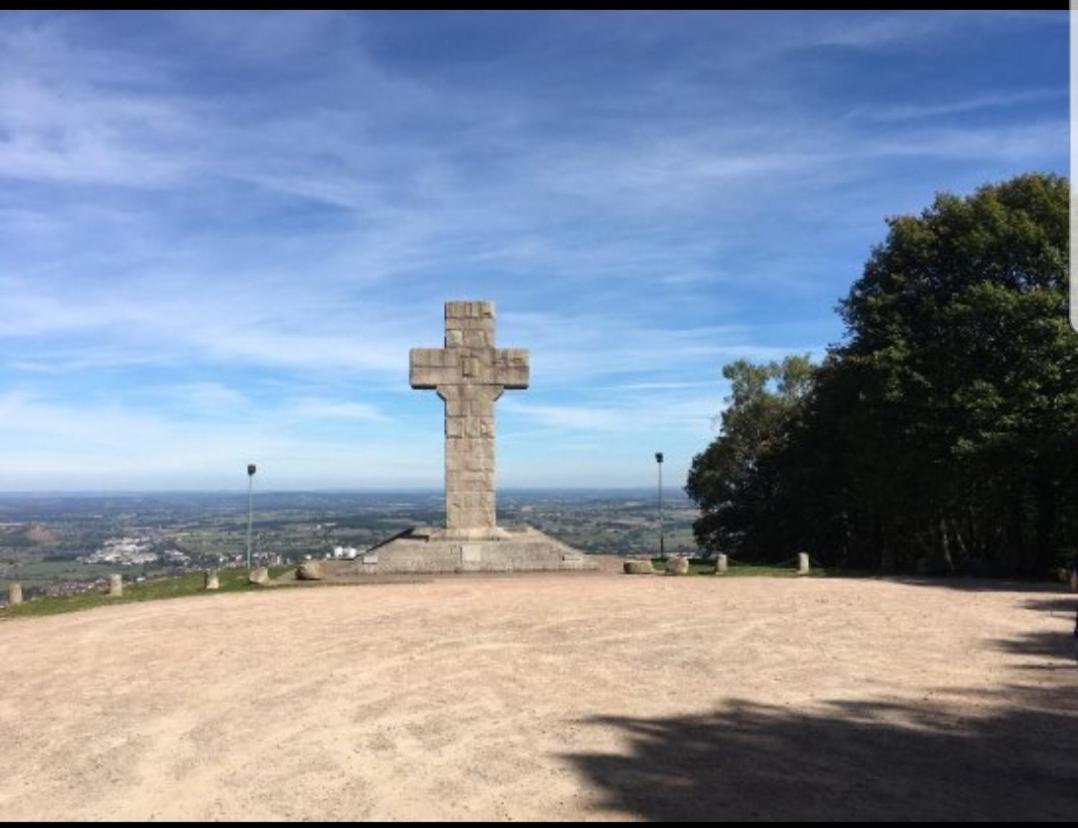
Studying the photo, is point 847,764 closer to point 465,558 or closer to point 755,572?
point 465,558

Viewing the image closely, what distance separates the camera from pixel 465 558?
21297 millimetres

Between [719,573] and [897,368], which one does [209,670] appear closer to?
[719,573]

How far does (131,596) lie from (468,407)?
923cm

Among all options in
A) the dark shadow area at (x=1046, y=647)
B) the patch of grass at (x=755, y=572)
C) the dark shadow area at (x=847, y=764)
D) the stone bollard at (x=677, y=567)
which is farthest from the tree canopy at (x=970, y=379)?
the dark shadow area at (x=847, y=764)

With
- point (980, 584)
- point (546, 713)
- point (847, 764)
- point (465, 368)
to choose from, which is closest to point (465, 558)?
point (465, 368)

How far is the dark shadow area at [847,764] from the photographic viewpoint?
19.7ft

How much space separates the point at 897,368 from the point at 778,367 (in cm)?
1453

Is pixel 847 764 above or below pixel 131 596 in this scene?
above

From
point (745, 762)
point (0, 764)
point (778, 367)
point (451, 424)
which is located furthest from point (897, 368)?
point (0, 764)

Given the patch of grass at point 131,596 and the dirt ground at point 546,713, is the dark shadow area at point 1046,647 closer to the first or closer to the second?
the dirt ground at point 546,713

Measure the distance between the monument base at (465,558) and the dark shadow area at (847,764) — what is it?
42.5 feet

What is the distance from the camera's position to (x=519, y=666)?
34.5ft

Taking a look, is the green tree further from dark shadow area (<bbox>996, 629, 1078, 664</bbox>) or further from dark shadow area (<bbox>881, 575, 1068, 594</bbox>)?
dark shadow area (<bbox>996, 629, 1078, 664</bbox>)

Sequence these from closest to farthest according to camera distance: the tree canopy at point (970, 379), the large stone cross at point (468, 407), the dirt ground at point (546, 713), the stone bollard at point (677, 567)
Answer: the dirt ground at point (546, 713)
the tree canopy at point (970, 379)
the stone bollard at point (677, 567)
the large stone cross at point (468, 407)
